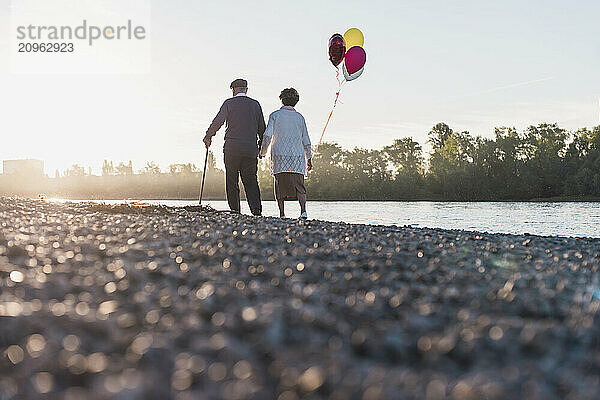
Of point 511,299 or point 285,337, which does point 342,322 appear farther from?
point 511,299

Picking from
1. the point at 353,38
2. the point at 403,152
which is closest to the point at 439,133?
the point at 403,152

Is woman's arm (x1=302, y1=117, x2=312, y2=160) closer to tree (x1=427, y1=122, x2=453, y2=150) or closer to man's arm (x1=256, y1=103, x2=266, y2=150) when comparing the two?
man's arm (x1=256, y1=103, x2=266, y2=150)

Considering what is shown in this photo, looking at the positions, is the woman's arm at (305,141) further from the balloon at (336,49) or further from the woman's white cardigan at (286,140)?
the balloon at (336,49)

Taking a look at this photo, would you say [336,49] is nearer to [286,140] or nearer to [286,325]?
[286,140]

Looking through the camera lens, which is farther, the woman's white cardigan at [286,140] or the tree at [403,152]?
the tree at [403,152]

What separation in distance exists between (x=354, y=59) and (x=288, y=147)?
4681 mm

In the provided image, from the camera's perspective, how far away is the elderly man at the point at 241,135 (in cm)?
1003

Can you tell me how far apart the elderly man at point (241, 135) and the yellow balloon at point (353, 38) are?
4672mm

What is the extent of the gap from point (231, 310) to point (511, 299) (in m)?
1.66

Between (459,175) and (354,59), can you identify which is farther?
(459,175)

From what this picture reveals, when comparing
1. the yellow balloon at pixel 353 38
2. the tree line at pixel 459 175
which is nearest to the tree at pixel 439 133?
the tree line at pixel 459 175

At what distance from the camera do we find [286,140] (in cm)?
1005

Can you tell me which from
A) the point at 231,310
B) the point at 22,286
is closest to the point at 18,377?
the point at 231,310

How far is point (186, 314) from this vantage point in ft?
8.43
